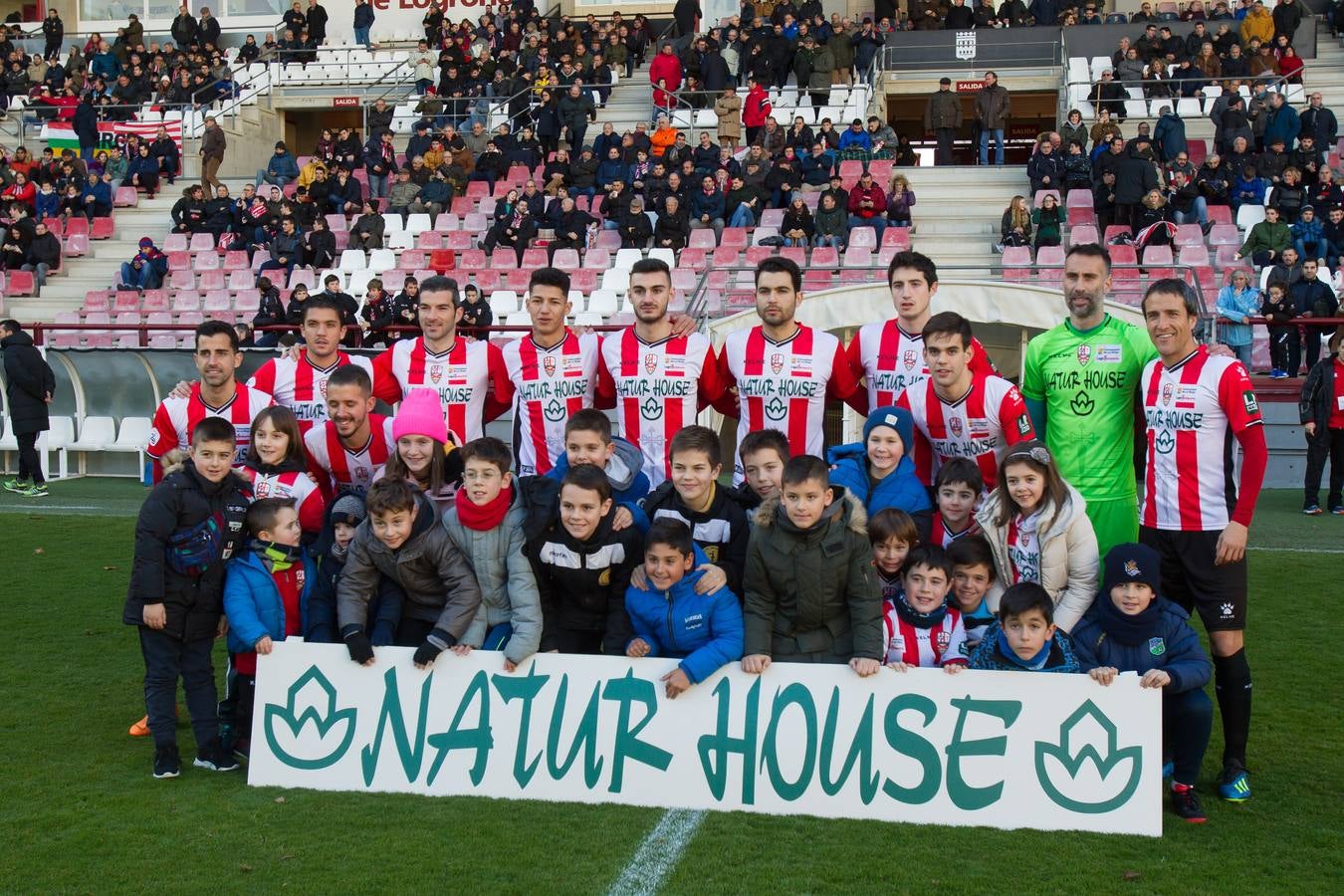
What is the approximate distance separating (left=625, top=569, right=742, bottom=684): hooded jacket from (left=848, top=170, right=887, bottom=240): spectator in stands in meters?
14.6

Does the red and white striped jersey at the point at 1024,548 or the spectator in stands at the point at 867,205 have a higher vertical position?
the spectator in stands at the point at 867,205

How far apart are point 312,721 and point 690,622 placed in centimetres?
149

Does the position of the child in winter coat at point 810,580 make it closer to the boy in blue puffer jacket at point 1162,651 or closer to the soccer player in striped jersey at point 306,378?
the boy in blue puffer jacket at point 1162,651

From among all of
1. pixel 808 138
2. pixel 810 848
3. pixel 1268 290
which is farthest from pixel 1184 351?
pixel 808 138

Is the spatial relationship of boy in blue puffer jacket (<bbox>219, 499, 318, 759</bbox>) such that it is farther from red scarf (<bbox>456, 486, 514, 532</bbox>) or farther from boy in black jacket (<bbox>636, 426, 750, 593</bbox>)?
boy in black jacket (<bbox>636, 426, 750, 593</bbox>)

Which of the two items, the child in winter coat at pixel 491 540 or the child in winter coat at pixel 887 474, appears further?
the child in winter coat at pixel 887 474

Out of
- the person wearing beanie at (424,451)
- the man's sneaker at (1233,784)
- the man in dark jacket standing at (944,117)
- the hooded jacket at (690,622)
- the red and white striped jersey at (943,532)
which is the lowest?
the man's sneaker at (1233,784)

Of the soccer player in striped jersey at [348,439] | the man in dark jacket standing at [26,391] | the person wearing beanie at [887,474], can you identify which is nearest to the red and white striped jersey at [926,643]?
the person wearing beanie at [887,474]

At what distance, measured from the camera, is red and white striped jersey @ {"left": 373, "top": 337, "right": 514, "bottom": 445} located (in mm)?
6398

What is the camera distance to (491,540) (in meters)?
5.18

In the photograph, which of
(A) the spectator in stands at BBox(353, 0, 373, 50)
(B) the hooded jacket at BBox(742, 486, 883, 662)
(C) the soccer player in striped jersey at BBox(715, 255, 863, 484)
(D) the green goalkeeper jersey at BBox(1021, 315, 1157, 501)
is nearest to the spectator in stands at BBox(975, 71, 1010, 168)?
(A) the spectator in stands at BBox(353, 0, 373, 50)

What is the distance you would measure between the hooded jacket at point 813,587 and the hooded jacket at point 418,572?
43.5 inches

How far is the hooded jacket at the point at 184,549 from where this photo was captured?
511cm

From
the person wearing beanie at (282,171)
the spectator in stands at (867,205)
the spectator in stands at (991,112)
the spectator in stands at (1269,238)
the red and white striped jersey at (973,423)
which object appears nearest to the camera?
the red and white striped jersey at (973,423)
